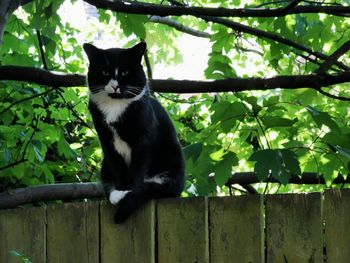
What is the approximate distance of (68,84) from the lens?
2.81 meters

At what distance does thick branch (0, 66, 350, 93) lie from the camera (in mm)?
2627

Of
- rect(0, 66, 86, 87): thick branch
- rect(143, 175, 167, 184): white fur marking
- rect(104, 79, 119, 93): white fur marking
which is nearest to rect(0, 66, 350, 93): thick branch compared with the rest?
rect(0, 66, 86, 87): thick branch

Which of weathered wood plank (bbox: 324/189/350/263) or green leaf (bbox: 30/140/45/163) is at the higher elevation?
green leaf (bbox: 30/140/45/163)

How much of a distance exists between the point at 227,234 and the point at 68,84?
1035 mm

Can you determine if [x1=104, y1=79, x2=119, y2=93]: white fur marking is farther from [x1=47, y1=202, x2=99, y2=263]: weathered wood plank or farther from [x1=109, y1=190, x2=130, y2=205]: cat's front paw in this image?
[x1=47, y1=202, x2=99, y2=263]: weathered wood plank

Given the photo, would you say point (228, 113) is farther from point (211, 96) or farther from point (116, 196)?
point (211, 96)

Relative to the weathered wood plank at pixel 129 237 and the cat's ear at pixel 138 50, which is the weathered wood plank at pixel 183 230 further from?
the cat's ear at pixel 138 50

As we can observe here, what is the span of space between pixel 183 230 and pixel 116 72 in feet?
3.32

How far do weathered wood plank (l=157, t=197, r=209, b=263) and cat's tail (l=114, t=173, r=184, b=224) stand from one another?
4.6 inches

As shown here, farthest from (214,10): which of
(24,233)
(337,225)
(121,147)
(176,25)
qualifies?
(176,25)


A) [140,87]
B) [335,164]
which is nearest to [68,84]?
[140,87]

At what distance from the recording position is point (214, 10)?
2.62m

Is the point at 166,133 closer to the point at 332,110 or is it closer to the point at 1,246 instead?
the point at 1,246

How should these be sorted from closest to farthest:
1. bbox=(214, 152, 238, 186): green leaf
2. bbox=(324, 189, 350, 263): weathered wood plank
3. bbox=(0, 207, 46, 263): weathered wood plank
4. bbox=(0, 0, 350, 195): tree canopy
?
1. bbox=(324, 189, 350, 263): weathered wood plank
2. bbox=(0, 207, 46, 263): weathered wood plank
3. bbox=(0, 0, 350, 195): tree canopy
4. bbox=(214, 152, 238, 186): green leaf
